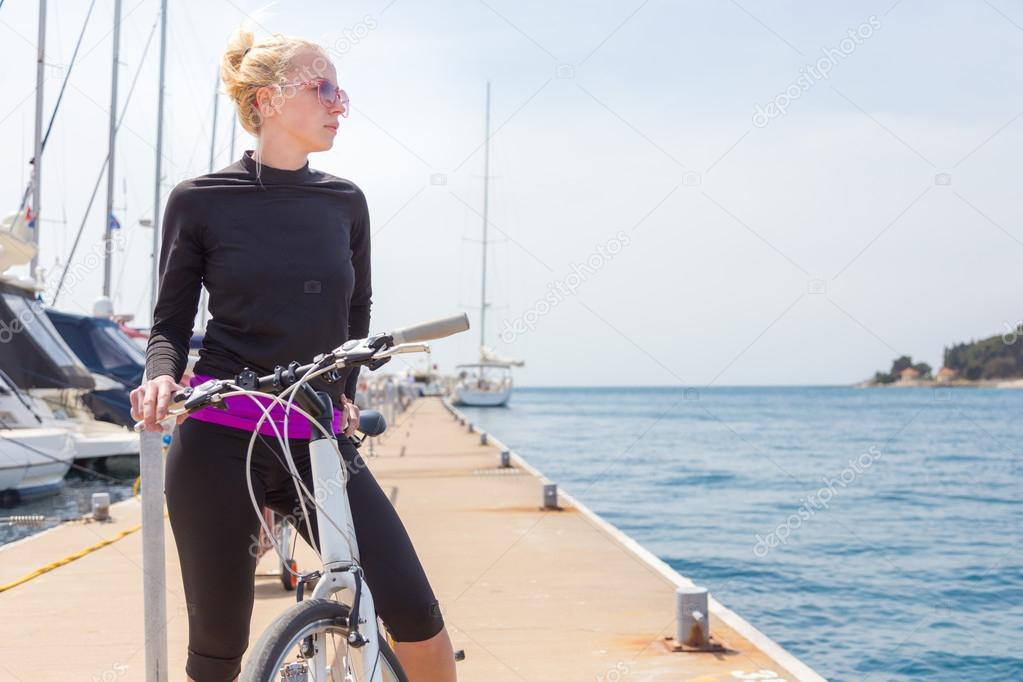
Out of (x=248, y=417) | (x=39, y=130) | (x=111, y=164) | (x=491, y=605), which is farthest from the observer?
(x=111, y=164)

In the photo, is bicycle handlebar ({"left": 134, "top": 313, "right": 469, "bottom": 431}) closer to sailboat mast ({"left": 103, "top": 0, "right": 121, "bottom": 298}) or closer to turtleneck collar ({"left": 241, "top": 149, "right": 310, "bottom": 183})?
turtleneck collar ({"left": 241, "top": 149, "right": 310, "bottom": 183})

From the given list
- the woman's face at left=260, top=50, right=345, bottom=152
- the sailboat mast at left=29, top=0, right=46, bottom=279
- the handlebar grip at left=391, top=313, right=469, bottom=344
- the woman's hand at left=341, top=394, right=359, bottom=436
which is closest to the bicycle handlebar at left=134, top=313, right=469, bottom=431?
the handlebar grip at left=391, top=313, right=469, bottom=344

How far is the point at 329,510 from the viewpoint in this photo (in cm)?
219

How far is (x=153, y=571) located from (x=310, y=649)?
1.49 metres

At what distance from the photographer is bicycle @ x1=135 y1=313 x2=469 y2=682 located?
215 cm

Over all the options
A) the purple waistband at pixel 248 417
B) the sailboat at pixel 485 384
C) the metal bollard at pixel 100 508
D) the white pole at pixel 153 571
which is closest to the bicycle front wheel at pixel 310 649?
the purple waistband at pixel 248 417

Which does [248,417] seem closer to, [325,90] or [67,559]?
[325,90]

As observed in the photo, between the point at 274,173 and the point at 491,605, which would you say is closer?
the point at 274,173

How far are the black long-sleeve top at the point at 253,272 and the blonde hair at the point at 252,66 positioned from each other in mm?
114

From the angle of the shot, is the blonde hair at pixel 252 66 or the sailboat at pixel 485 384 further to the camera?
the sailboat at pixel 485 384

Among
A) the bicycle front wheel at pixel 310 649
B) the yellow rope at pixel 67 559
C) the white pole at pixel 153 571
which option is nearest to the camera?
the bicycle front wheel at pixel 310 649

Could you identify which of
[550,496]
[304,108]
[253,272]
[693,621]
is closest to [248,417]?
[253,272]

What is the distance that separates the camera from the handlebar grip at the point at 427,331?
2.20m

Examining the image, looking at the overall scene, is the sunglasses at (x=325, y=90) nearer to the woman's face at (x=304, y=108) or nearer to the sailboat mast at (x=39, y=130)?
the woman's face at (x=304, y=108)
